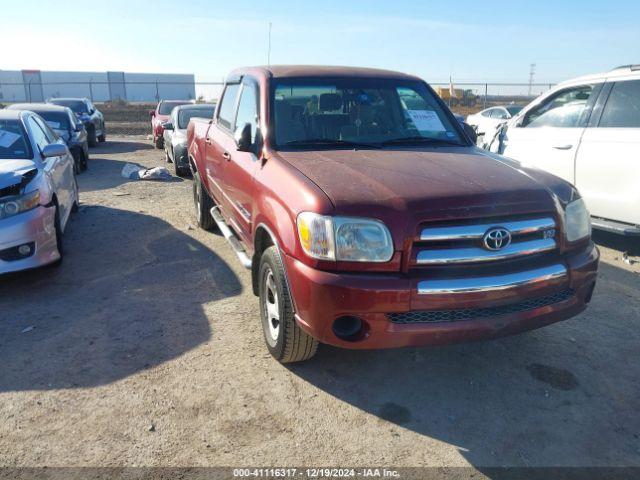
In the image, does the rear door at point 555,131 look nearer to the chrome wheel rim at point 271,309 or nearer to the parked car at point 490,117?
the chrome wheel rim at point 271,309

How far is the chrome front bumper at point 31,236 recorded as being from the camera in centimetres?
448

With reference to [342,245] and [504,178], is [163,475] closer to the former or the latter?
[342,245]

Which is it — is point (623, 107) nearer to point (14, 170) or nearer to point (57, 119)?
point (14, 170)

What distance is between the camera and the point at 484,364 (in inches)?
141

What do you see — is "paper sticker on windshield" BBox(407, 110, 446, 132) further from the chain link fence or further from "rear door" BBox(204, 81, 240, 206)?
the chain link fence

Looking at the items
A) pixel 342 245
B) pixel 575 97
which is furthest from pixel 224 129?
pixel 575 97

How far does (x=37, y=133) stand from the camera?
20.5 ft

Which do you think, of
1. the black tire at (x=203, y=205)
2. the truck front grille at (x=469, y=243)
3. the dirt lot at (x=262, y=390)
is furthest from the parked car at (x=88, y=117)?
the truck front grille at (x=469, y=243)

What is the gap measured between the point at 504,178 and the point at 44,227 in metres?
4.01

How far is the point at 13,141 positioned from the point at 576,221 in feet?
18.2

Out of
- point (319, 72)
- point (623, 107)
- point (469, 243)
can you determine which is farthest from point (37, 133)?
point (623, 107)

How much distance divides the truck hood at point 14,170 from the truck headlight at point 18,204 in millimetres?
128

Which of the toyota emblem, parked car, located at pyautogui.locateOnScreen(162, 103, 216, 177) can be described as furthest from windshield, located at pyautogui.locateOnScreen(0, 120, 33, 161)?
the toyota emblem

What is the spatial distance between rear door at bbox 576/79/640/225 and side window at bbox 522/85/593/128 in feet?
0.86
